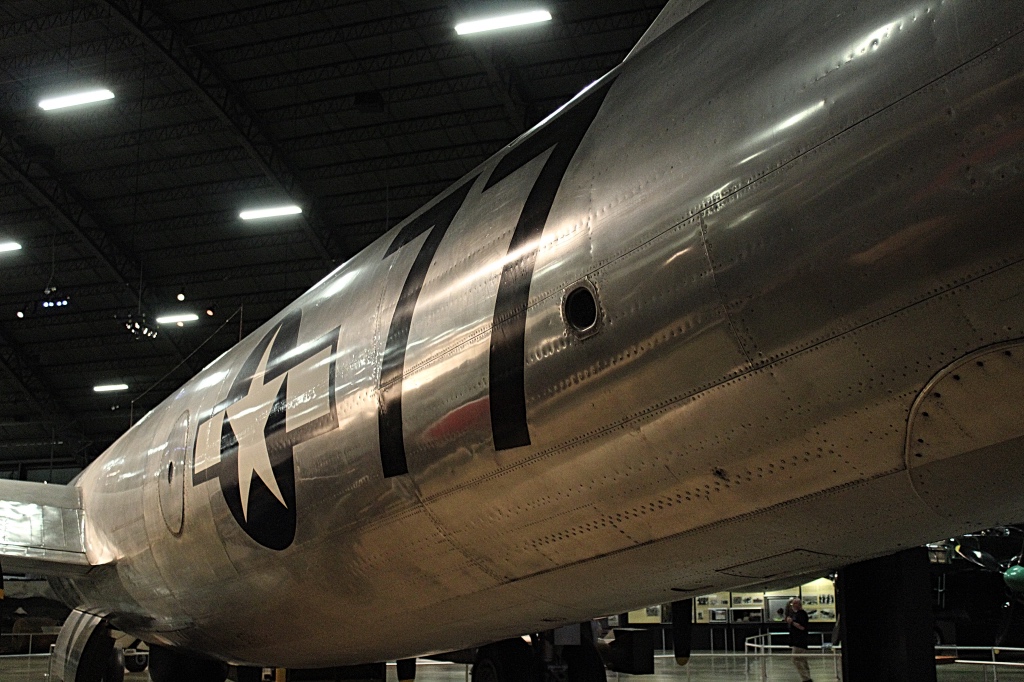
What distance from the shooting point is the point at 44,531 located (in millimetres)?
11180

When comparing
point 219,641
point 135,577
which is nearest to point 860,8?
point 219,641

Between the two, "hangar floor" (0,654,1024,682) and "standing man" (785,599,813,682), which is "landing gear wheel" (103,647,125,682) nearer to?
"hangar floor" (0,654,1024,682)

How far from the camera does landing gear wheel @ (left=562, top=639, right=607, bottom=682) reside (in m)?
8.69

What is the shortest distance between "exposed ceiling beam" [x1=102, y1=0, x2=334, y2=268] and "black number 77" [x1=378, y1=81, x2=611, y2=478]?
67.8ft

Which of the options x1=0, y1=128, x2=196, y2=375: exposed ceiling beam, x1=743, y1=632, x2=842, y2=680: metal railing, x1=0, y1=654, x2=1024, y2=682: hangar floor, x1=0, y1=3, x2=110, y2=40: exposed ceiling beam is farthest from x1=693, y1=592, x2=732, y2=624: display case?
x1=0, y1=3, x2=110, y2=40: exposed ceiling beam

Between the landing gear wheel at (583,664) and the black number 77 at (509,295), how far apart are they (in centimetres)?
371

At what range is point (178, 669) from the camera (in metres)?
11.6

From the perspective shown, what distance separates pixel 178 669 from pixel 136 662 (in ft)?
23.2

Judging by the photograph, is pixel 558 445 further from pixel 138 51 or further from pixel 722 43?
pixel 138 51

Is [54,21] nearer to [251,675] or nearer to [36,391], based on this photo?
[251,675]

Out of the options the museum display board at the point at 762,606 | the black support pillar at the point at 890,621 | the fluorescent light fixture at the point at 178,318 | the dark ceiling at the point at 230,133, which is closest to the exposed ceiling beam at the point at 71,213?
the dark ceiling at the point at 230,133

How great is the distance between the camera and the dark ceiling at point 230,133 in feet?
78.6

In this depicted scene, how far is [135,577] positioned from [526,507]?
6617 millimetres

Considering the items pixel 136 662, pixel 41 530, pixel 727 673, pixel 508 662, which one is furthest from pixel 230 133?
pixel 508 662
